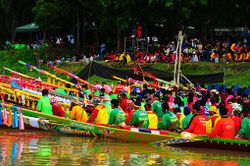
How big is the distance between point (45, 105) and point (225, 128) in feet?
20.5

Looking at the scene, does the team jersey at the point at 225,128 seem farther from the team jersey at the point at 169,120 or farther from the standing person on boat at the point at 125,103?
the standing person on boat at the point at 125,103

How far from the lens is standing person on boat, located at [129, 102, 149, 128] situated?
853 inches

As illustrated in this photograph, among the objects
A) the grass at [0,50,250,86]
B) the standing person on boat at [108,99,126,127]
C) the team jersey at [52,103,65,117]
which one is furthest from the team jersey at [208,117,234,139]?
the grass at [0,50,250,86]

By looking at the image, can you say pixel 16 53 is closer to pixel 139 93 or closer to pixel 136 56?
pixel 136 56

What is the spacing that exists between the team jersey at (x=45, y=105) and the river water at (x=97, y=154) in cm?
118

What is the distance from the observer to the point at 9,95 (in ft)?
85.3

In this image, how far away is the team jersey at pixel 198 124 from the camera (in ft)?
67.3

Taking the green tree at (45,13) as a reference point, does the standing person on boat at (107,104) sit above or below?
below

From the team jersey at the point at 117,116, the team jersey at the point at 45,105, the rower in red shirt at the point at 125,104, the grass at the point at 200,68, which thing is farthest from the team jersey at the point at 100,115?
the grass at the point at 200,68

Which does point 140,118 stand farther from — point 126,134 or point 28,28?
point 28,28

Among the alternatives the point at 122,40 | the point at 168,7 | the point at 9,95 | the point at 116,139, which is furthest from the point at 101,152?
the point at 122,40

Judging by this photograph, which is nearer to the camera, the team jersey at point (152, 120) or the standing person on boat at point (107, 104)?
the team jersey at point (152, 120)

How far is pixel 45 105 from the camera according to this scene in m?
23.9

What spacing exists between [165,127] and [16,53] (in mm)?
27904
